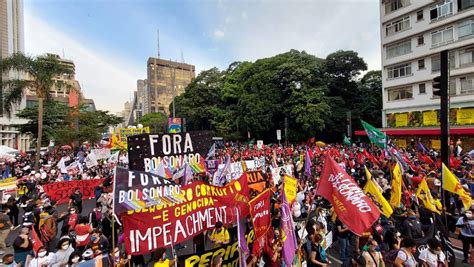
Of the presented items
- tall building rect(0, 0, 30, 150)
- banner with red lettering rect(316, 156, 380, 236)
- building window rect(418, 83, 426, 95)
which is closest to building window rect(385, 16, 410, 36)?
building window rect(418, 83, 426, 95)

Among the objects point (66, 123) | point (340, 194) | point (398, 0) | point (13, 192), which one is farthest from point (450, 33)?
point (66, 123)

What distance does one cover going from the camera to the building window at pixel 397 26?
104 feet

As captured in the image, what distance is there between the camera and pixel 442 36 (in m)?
28.5

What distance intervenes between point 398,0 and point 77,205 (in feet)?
120

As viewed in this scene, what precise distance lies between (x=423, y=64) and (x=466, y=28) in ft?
15.9

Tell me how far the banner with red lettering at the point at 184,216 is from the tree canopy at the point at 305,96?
30.4 m

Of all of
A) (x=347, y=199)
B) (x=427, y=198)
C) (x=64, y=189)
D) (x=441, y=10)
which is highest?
(x=441, y=10)

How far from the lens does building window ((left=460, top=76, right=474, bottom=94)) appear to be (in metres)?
26.7

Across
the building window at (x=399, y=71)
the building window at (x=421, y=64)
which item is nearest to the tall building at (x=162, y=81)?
the building window at (x=399, y=71)

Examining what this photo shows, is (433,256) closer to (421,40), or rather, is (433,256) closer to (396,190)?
(396,190)

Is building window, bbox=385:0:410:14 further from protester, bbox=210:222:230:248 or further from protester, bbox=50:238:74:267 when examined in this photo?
protester, bbox=50:238:74:267

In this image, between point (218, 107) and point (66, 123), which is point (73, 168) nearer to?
point (66, 123)

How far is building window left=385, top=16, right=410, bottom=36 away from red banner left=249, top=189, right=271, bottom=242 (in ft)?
111

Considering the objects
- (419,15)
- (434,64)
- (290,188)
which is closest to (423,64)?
(434,64)
